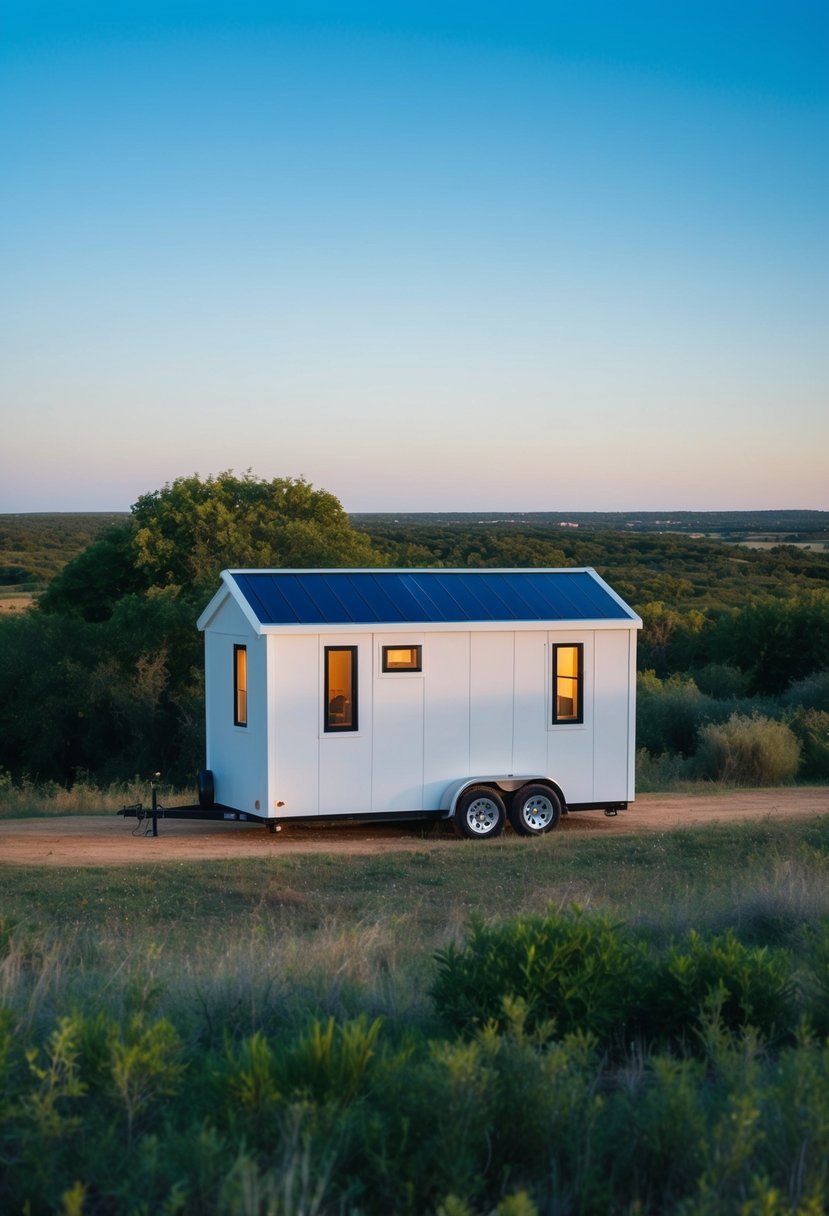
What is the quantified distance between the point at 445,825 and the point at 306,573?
3.66 metres

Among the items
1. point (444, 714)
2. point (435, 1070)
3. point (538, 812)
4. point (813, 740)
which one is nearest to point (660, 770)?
point (813, 740)

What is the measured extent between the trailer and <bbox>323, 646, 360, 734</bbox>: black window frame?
2cm

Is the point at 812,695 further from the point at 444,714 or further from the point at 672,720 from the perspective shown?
the point at 444,714

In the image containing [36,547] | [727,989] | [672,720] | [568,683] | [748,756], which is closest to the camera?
[727,989]

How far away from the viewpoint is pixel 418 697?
15086 millimetres

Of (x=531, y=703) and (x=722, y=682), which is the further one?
(x=722, y=682)

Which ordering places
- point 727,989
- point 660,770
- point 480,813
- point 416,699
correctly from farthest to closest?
point 660,770, point 480,813, point 416,699, point 727,989

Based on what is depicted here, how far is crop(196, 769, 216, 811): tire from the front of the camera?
15.6 meters

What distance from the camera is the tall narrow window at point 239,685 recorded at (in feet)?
49.8

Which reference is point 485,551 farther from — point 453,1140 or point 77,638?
point 453,1140

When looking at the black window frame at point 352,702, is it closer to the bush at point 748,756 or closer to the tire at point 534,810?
the tire at point 534,810

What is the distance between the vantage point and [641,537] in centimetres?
9125

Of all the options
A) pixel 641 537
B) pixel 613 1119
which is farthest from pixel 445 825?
pixel 641 537

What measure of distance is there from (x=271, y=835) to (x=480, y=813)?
2526 mm
